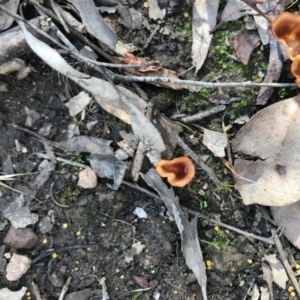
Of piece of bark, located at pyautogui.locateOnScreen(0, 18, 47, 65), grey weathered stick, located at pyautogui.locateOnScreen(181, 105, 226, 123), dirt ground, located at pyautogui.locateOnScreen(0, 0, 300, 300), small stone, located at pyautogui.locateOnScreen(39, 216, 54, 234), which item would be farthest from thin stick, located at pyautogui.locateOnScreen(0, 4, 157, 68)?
small stone, located at pyautogui.locateOnScreen(39, 216, 54, 234)

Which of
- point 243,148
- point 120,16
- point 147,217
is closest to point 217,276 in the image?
point 147,217

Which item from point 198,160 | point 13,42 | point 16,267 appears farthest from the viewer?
point 198,160

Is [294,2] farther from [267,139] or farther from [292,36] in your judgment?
[267,139]

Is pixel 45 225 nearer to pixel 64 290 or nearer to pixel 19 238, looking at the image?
pixel 19 238

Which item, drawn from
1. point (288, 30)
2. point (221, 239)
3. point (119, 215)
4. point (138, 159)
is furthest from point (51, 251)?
point (288, 30)

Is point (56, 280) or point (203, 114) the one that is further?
point (203, 114)

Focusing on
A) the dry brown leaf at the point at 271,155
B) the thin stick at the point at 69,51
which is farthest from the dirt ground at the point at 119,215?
the thin stick at the point at 69,51
